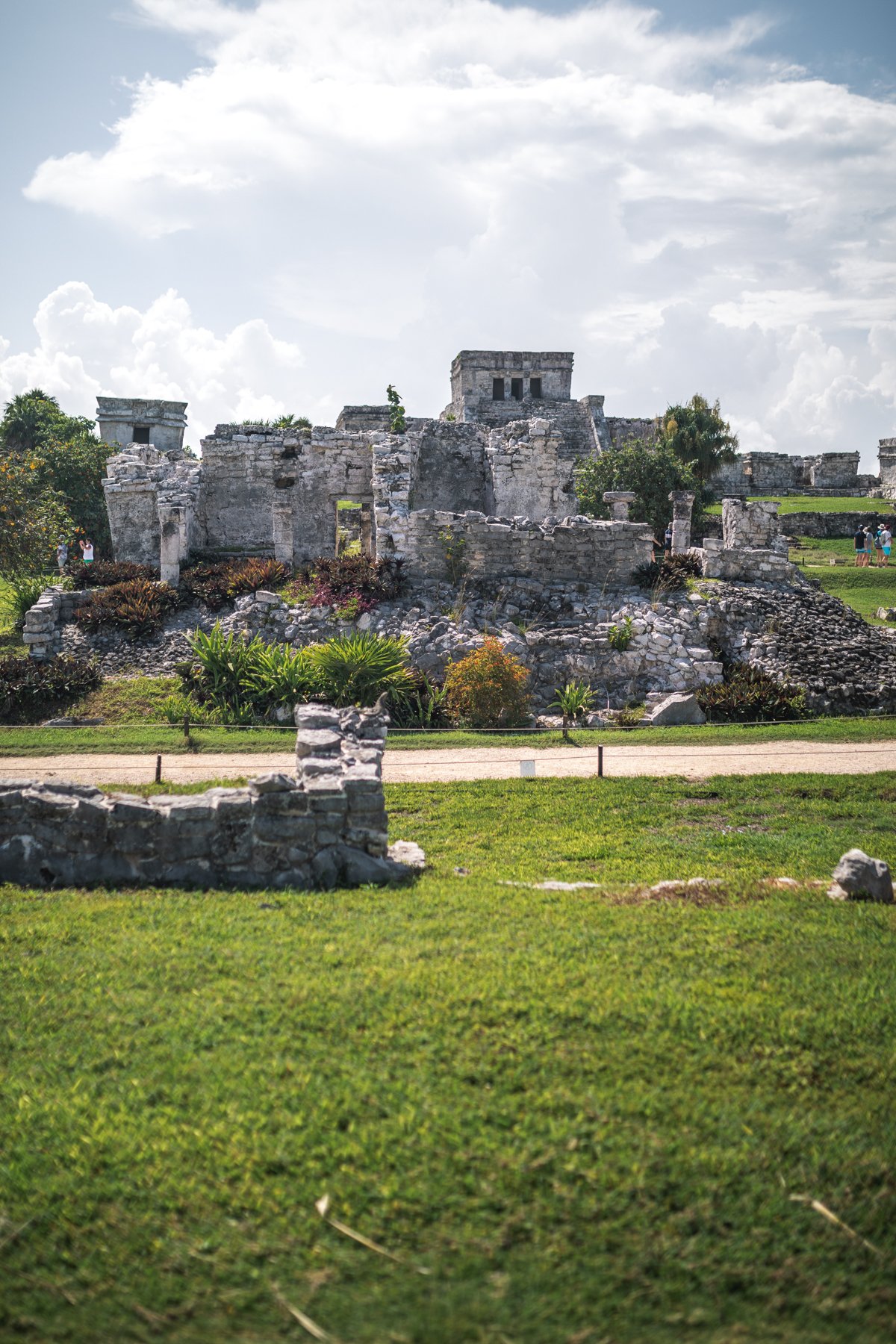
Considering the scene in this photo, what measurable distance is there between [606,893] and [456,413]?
41792mm

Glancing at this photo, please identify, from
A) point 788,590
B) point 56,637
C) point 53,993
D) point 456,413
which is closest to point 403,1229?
point 53,993

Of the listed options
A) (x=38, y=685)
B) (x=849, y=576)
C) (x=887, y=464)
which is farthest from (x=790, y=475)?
(x=38, y=685)

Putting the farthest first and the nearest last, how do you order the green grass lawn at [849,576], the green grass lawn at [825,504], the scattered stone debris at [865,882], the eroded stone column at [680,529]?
the green grass lawn at [825,504] → the eroded stone column at [680,529] → the green grass lawn at [849,576] → the scattered stone debris at [865,882]

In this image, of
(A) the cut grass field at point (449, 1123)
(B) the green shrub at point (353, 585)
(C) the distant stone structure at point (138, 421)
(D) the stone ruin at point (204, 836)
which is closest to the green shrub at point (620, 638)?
(B) the green shrub at point (353, 585)

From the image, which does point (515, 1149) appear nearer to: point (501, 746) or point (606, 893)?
point (606, 893)

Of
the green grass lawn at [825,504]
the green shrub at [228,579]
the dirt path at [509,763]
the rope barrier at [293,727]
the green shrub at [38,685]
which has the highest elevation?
the green grass lawn at [825,504]

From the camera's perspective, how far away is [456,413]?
46.8 m

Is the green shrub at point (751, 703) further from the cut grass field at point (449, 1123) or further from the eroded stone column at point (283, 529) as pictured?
the eroded stone column at point (283, 529)

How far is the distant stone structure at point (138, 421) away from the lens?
3672cm

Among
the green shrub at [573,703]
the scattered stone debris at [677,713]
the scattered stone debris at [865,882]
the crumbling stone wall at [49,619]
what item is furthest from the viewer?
the crumbling stone wall at [49,619]

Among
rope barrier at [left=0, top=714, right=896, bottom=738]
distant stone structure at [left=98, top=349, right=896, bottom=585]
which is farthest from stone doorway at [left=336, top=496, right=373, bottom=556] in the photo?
rope barrier at [left=0, top=714, right=896, bottom=738]

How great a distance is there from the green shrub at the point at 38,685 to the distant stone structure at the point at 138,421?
21.6 metres

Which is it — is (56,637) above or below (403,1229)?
above

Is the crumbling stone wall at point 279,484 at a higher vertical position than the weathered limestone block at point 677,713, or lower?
higher
